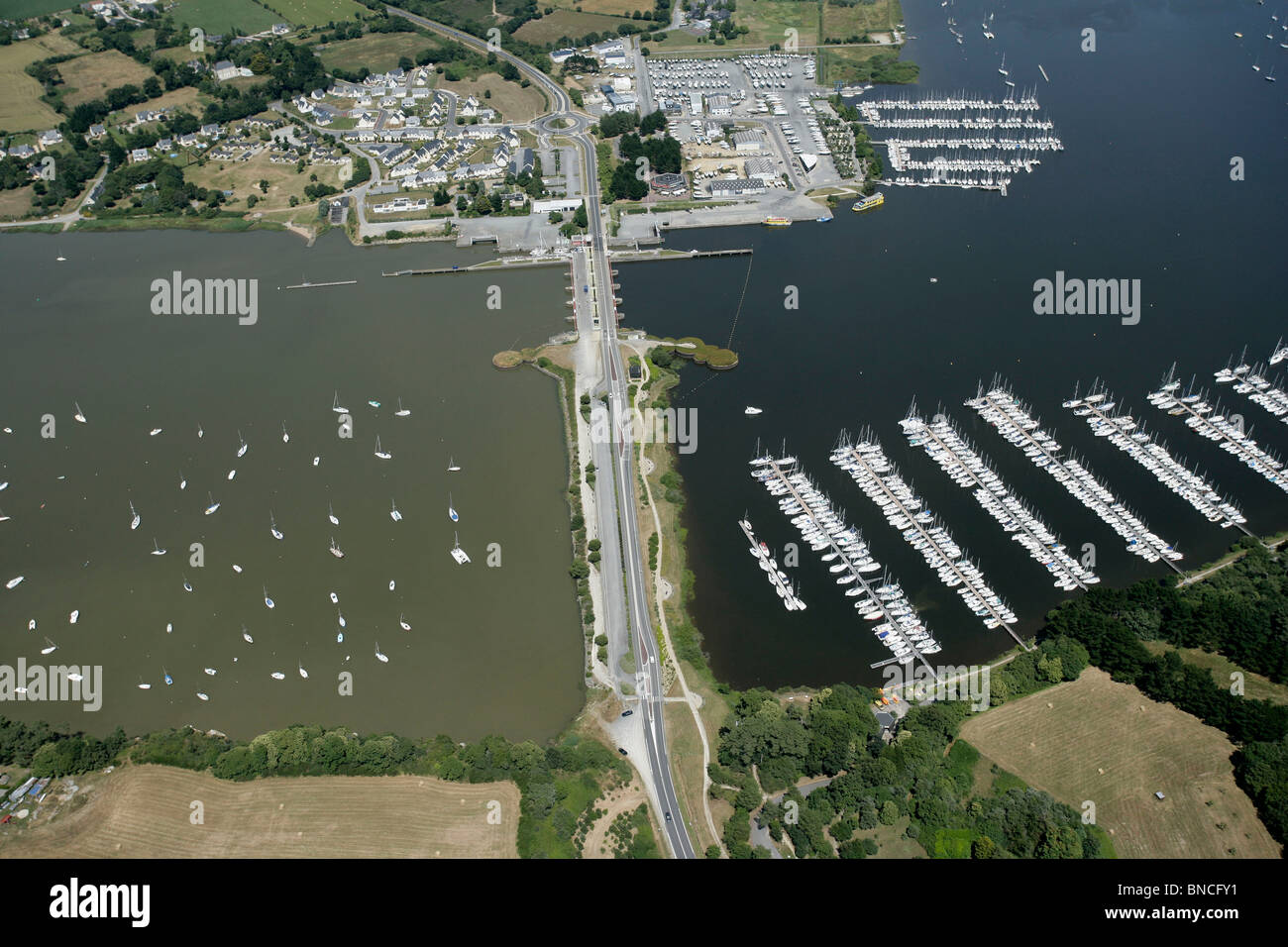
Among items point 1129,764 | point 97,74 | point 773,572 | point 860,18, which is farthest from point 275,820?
point 860,18

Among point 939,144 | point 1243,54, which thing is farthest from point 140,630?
point 1243,54

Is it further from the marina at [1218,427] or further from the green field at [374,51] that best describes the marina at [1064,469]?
the green field at [374,51]

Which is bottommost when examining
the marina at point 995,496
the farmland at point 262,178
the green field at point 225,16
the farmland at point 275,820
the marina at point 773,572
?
the farmland at point 275,820

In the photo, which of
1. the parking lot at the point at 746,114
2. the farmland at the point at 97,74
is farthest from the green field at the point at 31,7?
the parking lot at the point at 746,114

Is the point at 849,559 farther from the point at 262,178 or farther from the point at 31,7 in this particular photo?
the point at 31,7

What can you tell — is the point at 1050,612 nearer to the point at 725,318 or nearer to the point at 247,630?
the point at 725,318
